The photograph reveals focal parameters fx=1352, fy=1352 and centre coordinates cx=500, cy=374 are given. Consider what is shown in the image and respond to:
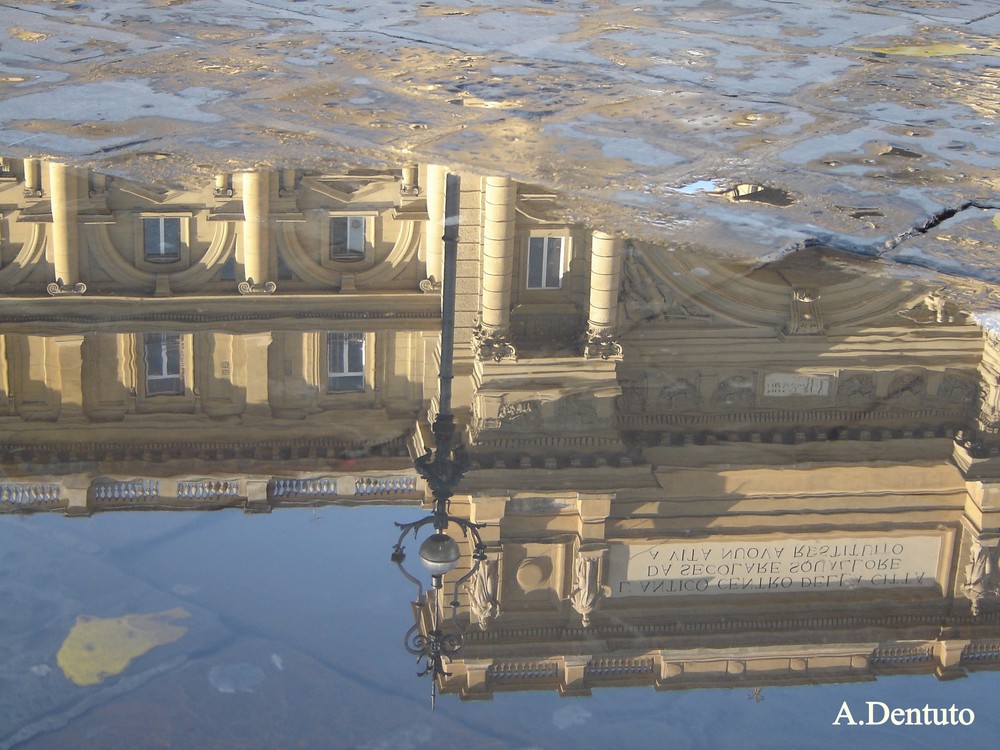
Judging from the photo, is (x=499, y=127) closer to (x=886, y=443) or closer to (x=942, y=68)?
(x=886, y=443)

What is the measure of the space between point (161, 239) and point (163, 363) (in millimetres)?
1366

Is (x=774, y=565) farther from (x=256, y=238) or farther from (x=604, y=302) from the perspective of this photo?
(x=256, y=238)

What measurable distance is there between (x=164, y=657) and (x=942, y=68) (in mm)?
9581

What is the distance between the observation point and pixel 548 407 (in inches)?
249

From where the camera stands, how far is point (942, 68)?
11.5m

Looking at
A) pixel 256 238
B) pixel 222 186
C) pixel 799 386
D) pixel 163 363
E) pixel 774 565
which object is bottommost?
pixel 774 565

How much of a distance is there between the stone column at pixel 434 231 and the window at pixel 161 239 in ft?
4.29

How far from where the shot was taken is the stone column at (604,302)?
6797mm

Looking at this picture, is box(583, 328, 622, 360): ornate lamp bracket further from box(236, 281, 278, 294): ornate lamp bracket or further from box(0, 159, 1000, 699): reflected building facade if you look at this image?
box(236, 281, 278, 294): ornate lamp bracket

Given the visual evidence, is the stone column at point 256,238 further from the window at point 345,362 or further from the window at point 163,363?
the window at point 163,363

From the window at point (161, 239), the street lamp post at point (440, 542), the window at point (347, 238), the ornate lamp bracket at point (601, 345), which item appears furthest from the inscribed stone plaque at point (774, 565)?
the window at point (161, 239)

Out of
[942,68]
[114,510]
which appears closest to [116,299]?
[114,510]

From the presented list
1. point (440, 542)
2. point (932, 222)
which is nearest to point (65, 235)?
point (440, 542)

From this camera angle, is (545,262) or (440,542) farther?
(545,262)
